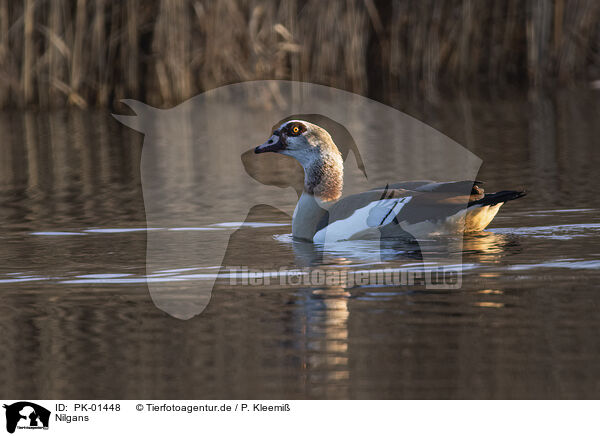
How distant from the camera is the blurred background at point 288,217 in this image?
4.34 meters

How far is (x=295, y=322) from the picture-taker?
5.04m

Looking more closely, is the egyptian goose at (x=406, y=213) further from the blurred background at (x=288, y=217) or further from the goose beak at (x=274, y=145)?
the goose beak at (x=274, y=145)

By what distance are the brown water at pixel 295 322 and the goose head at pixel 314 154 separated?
410 mm

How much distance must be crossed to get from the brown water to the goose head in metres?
0.41

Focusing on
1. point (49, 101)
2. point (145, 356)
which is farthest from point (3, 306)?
point (49, 101)

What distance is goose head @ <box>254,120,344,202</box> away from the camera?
25.3 feet

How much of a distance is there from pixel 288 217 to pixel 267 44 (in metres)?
9.14

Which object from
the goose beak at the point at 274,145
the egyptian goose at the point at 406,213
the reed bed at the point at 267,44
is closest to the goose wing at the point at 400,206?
the egyptian goose at the point at 406,213

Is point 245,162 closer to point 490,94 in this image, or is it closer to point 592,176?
point 592,176

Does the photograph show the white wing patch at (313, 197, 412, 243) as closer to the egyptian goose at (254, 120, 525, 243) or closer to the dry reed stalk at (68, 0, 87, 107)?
the egyptian goose at (254, 120, 525, 243)

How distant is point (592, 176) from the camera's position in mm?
9758

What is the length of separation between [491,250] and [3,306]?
270 cm
